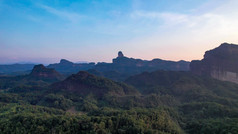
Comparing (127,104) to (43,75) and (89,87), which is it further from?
(43,75)

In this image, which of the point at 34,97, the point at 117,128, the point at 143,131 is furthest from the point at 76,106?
the point at 143,131

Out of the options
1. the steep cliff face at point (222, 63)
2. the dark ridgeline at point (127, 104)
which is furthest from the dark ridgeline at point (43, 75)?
the steep cliff face at point (222, 63)

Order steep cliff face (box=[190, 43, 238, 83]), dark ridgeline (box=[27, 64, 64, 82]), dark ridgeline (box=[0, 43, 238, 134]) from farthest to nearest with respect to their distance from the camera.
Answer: dark ridgeline (box=[27, 64, 64, 82]) → steep cliff face (box=[190, 43, 238, 83]) → dark ridgeline (box=[0, 43, 238, 134])

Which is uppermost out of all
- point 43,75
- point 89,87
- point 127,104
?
point 43,75

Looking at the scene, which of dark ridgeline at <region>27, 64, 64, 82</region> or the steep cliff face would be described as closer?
the steep cliff face

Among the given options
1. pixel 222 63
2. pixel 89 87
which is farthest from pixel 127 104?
pixel 222 63

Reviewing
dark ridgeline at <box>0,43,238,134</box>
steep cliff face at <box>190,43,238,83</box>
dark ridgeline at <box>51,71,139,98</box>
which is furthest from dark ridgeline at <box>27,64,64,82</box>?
steep cliff face at <box>190,43,238,83</box>

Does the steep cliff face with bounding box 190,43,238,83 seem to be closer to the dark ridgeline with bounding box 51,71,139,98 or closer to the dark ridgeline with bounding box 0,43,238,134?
the dark ridgeline with bounding box 0,43,238,134

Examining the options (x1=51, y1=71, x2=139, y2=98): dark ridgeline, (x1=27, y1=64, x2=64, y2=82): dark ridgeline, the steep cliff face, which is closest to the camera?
(x1=51, y1=71, x2=139, y2=98): dark ridgeline
